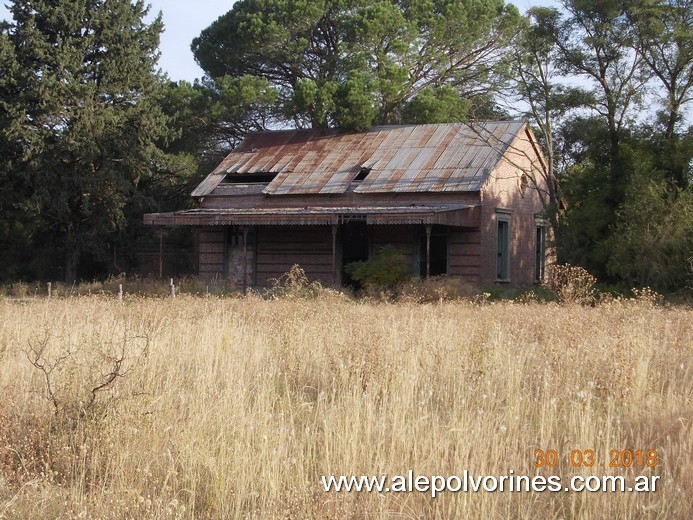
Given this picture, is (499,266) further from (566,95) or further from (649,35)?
(649,35)

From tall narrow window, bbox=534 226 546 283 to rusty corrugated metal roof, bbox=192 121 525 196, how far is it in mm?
4316

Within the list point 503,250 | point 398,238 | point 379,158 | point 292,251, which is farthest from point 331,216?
point 503,250

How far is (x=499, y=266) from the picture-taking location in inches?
1037

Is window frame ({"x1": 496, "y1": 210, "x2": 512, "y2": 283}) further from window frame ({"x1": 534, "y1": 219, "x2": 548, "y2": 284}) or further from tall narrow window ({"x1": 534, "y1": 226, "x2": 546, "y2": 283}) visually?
tall narrow window ({"x1": 534, "y1": 226, "x2": 546, "y2": 283})

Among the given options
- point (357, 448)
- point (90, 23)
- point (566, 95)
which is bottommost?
point (357, 448)

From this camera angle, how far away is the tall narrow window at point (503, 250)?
2638cm

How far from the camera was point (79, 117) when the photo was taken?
29.5 metres

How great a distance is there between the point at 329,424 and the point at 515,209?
22.7 m

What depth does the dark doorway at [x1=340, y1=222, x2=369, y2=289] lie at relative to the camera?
27000mm

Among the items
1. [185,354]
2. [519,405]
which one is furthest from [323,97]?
[519,405]

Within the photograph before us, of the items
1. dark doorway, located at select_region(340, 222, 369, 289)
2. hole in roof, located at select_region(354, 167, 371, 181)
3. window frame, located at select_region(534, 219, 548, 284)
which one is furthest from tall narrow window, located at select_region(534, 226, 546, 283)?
hole in roof, located at select_region(354, 167, 371, 181)

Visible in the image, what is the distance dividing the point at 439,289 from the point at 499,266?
23.3 ft

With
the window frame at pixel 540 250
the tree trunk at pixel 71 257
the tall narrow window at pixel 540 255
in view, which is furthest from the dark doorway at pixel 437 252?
the tree trunk at pixel 71 257

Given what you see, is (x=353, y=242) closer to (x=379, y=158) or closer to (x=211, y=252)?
(x=379, y=158)
